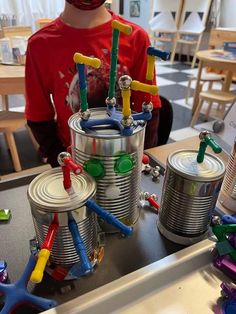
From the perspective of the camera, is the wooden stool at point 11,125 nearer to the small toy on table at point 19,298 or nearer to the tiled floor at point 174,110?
the tiled floor at point 174,110

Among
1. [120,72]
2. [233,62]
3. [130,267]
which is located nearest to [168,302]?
[130,267]

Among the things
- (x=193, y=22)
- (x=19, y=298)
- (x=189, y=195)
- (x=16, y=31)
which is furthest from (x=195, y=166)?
(x=193, y=22)

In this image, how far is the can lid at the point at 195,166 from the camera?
375 mm

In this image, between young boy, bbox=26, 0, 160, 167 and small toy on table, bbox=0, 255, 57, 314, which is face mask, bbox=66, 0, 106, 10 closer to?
young boy, bbox=26, 0, 160, 167

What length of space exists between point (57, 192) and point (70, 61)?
0.42 meters

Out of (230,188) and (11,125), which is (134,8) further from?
(230,188)

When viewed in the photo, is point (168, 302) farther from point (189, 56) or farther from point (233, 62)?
point (189, 56)

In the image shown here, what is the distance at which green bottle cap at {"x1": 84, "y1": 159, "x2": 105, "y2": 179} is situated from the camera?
374 millimetres

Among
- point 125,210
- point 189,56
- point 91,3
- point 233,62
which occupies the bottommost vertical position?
point 189,56

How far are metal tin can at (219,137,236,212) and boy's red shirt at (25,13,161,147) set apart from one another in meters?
0.23

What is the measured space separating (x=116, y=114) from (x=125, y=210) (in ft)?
0.47

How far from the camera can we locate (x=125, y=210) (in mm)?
427

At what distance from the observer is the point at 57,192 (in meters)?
0.35

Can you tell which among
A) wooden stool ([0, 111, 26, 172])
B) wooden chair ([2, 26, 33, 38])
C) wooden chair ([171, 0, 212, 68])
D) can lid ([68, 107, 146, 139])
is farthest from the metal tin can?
wooden chair ([171, 0, 212, 68])
